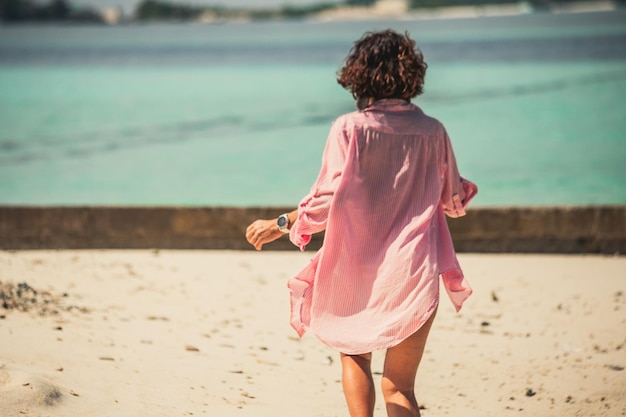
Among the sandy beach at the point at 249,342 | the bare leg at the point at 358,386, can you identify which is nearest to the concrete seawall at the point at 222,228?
the sandy beach at the point at 249,342

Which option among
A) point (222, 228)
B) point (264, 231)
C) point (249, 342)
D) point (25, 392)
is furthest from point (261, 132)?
point (264, 231)

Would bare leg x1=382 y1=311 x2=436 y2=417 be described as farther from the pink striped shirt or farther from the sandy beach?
the sandy beach

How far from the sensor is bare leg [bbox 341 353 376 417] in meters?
3.14

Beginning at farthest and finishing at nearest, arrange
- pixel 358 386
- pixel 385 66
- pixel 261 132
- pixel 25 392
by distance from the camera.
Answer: pixel 261 132 → pixel 25 392 → pixel 358 386 → pixel 385 66

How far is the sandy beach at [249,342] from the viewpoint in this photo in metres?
4.11

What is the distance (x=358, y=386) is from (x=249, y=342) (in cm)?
196

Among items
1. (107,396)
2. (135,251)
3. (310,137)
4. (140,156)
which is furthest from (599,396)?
(310,137)

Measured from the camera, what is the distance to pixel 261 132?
1897cm

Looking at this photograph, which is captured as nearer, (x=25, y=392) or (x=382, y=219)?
(x=382, y=219)

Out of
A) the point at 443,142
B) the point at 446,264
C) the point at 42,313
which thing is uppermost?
the point at 443,142

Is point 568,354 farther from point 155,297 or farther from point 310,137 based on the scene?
point 310,137

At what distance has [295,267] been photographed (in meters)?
6.62

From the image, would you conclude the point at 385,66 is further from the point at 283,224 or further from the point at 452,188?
the point at 283,224

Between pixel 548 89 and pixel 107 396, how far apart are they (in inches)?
886
